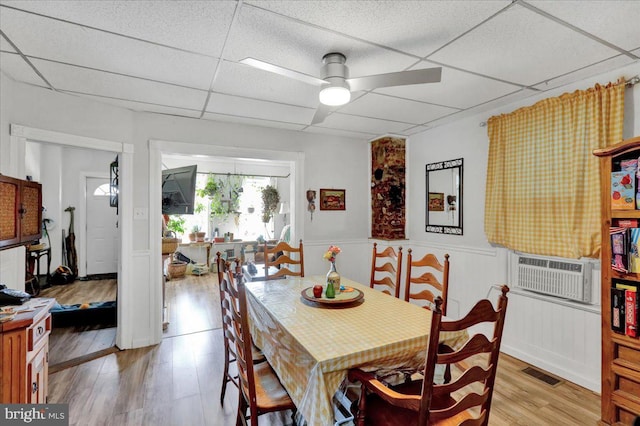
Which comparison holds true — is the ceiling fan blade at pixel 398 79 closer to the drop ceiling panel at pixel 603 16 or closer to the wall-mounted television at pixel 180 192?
the drop ceiling panel at pixel 603 16

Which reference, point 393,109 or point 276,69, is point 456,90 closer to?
point 393,109

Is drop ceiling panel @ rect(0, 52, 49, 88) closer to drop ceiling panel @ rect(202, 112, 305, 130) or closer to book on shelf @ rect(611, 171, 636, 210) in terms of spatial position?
drop ceiling panel @ rect(202, 112, 305, 130)

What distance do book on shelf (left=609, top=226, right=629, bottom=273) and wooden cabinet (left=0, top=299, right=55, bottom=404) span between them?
3.39 metres

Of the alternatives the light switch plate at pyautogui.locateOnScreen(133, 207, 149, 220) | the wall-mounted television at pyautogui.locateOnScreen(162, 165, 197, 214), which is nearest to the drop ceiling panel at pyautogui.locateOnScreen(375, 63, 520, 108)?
the wall-mounted television at pyautogui.locateOnScreen(162, 165, 197, 214)

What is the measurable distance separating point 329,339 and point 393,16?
1681 millimetres

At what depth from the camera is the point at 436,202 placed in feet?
12.4

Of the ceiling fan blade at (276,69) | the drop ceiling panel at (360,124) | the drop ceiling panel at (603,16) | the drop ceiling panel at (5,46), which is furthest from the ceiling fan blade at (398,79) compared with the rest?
the drop ceiling panel at (5,46)

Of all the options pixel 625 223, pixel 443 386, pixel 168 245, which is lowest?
pixel 443 386

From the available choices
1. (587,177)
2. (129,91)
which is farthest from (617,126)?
(129,91)

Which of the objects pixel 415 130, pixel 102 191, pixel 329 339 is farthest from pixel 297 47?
pixel 102 191

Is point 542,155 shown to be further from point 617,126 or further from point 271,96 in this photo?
point 271,96

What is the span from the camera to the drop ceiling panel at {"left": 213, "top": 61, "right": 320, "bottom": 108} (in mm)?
2250

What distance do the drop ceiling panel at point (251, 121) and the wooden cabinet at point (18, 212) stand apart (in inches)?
64.5

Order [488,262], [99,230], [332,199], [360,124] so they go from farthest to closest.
A: [99,230] < [332,199] < [360,124] < [488,262]
